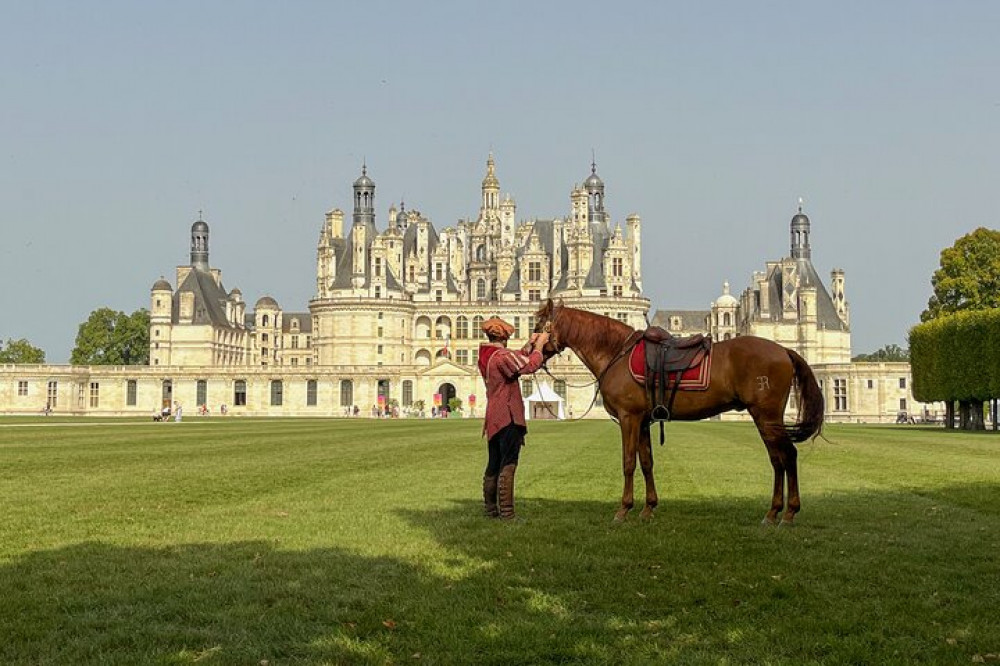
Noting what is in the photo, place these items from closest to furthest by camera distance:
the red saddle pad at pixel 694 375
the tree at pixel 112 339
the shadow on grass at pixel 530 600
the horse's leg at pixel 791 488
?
the shadow on grass at pixel 530 600
the horse's leg at pixel 791 488
the red saddle pad at pixel 694 375
the tree at pixel 112 339

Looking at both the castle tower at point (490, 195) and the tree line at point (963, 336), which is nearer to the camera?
the tree line at point (963, 336)

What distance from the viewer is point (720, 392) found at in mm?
13102

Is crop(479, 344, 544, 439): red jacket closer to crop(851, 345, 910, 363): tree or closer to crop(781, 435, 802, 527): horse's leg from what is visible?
crop(781, 435, 802, 527): horse's leg

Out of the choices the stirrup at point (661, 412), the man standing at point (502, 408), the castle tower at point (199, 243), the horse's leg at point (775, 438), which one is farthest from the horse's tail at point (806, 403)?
the castle tower at point (199, 243)

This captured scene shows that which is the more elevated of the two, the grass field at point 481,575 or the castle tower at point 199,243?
the castle tower at point 199,243

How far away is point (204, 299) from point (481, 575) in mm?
119782

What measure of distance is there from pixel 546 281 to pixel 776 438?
358 ft

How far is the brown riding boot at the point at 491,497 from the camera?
516 inches

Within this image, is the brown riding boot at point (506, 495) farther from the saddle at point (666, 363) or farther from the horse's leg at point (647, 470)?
the saddle at point (666, 363)

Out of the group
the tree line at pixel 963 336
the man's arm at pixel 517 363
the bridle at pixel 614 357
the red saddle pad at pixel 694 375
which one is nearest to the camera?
the red saddle pad at pixel 694 375

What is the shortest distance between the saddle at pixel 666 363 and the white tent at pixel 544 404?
73717 millimetres

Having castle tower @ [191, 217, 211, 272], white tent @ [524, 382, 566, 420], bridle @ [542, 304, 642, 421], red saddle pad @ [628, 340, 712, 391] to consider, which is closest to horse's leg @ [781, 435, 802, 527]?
red saddle pad @ [628, 340, 712, 391]

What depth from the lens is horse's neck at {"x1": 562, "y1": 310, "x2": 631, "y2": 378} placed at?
44.4 ft

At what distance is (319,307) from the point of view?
11694 cm
